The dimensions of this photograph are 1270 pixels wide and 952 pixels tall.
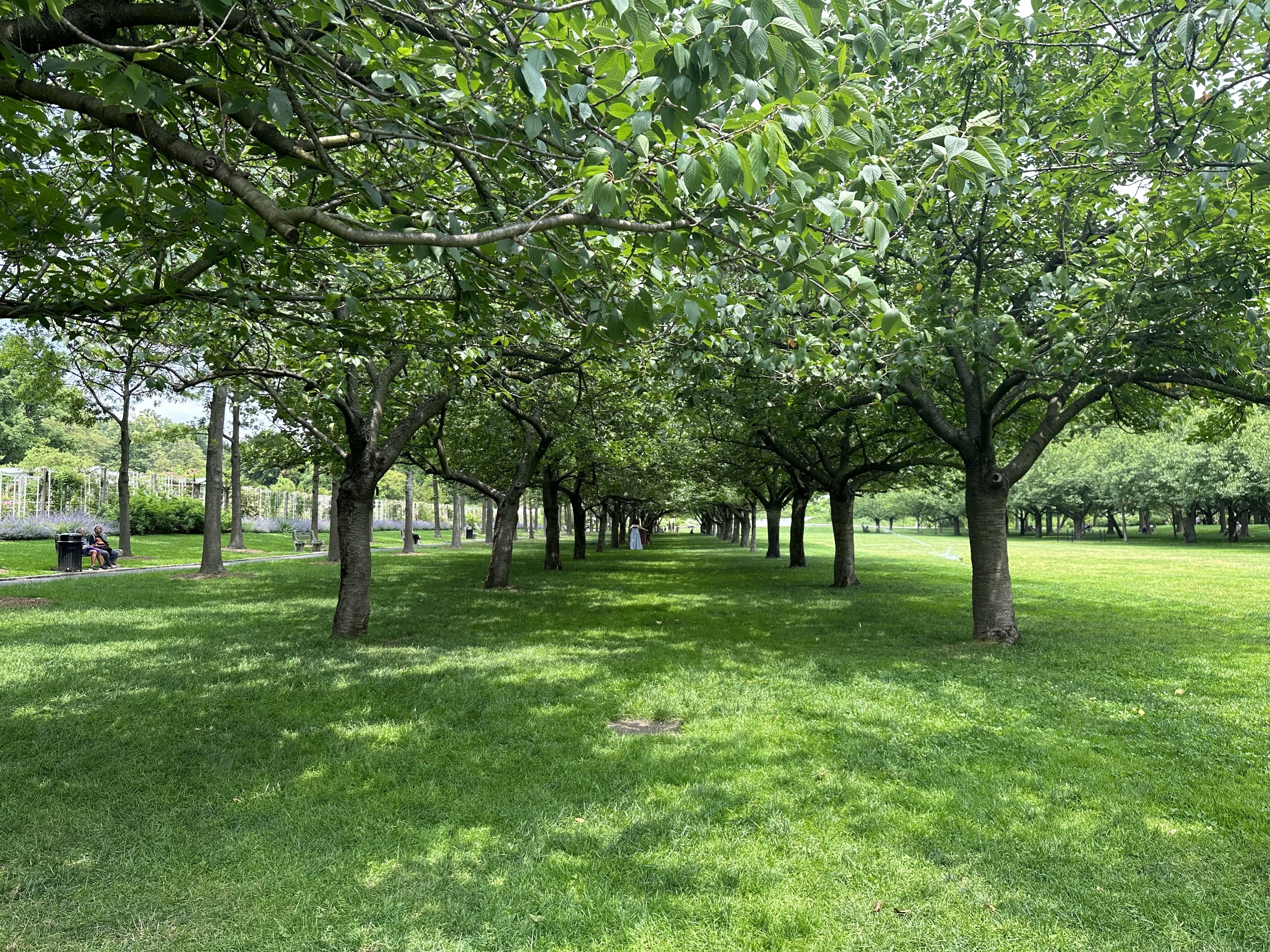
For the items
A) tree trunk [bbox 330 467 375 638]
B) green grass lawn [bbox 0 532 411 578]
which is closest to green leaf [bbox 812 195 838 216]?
tree trunk [bbox 330 467 375 638]

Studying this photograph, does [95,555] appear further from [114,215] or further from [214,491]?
[114,215]

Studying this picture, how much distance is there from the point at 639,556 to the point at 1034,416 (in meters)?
21.6

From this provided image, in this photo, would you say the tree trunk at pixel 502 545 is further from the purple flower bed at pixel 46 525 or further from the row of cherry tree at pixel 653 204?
the purple flower bed at pixel 46 525

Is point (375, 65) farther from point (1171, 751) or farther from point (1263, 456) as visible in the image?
point (1263, 456)

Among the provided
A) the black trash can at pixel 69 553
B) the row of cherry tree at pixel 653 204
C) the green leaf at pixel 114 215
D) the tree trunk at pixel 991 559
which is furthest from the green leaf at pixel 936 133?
the black trash can at pixel 69 553

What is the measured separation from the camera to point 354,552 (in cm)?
1030

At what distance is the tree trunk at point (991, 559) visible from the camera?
412 inches

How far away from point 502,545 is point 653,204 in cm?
1464

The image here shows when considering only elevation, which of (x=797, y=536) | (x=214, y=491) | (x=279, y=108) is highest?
(x=279, y=108)

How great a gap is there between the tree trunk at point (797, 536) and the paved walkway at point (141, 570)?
18.2 meters

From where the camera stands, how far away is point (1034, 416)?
46.8 feet

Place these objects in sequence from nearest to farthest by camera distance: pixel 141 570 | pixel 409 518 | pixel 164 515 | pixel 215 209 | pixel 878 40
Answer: pixel 878 40 → pixel 215 209 → pixel 141 570 → pixel 409 518 → pixel 164 515

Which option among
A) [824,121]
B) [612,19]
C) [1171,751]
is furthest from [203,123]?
[1171,751]

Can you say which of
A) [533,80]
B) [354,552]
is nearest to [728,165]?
[533,80]
